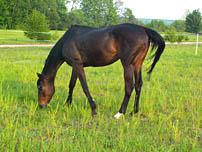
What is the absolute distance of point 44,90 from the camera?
670cm

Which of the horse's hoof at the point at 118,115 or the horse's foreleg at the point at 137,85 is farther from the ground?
the horse's foreleg at the point at 137,85

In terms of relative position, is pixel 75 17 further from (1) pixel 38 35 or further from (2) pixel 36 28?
(2) pixel 36 28

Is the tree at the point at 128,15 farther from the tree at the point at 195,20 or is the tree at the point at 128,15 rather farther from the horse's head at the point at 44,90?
the horse's head at the point at 44,90

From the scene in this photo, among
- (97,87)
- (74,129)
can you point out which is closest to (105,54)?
(74,129)

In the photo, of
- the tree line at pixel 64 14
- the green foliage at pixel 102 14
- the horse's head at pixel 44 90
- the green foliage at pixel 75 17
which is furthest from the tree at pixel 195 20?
the horse's head at pixel 44 90

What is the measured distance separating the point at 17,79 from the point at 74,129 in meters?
4.92

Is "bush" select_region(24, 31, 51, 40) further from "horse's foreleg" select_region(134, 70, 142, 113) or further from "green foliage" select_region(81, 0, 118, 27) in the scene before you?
"green foliage" select_region(81, 0, 118, 27)

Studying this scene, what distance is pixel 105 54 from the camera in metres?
6.33

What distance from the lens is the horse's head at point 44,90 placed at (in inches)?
261

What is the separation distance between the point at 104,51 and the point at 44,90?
150 centimetres

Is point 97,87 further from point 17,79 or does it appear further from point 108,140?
A: point 108,140

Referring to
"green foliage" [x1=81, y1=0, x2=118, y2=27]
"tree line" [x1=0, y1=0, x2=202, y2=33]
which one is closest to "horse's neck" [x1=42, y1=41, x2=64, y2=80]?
"tree line" [x1=0, y1=0, x2=202, y2=33]

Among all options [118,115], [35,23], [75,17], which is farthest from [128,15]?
[118,115]

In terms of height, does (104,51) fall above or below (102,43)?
below
